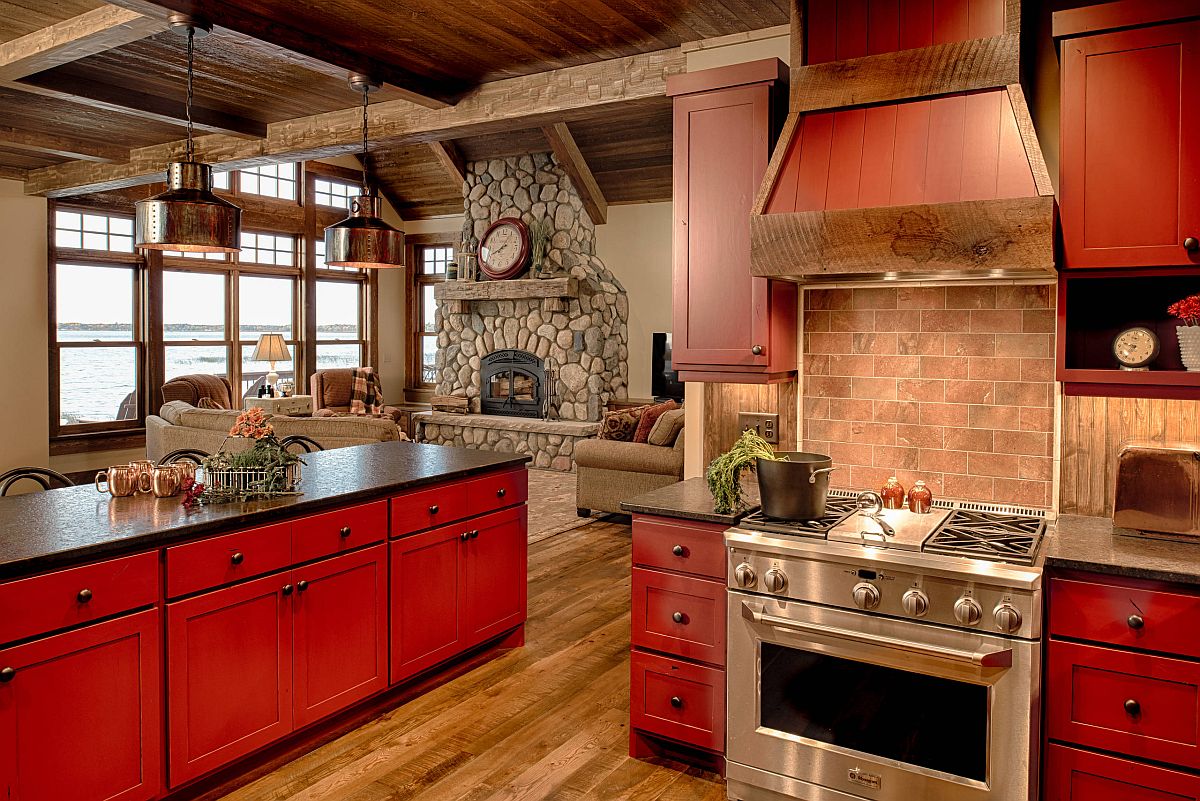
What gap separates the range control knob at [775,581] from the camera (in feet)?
8.23

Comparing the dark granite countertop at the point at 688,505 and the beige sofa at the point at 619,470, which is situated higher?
the dark granite countertop at the point at 688,505

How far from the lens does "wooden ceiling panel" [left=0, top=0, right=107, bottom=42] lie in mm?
3732

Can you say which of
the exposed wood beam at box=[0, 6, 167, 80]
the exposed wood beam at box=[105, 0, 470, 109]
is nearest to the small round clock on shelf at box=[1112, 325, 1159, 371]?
the exposed wood beam at box=[105, 0, 470, 109]

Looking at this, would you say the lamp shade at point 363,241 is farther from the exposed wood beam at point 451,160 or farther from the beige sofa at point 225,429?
the exposed wood beam at point 451,160

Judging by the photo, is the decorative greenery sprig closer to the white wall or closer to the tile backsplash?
the tile backsplash

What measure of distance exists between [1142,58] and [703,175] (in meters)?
1.35

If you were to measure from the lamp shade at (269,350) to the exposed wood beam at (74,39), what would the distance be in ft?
16.7

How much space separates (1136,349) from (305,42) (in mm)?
3417

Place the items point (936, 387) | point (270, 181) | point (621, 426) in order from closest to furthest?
point (936, 387) < point (621, 426) < point (270, 181)

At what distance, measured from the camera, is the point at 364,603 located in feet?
10.3

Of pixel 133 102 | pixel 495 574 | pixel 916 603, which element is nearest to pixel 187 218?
pixel 495 574

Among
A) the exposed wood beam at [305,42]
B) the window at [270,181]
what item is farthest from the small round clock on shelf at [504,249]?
the exposed wood beam at [305,42]

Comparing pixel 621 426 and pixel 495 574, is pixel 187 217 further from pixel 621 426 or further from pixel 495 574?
pixel 621 426

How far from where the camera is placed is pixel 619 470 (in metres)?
6.59
